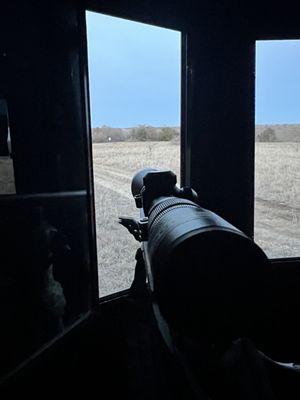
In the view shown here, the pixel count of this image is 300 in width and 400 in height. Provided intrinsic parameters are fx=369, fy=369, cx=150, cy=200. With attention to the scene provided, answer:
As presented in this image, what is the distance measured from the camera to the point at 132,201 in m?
2.09

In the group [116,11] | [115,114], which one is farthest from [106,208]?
[116,11]

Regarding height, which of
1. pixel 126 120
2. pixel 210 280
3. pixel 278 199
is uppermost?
Result: pixel 126 120

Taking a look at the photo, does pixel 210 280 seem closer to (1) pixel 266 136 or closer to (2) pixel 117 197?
(2) pixel 117 197

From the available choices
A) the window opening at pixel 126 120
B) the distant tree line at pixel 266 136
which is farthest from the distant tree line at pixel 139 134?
the distant tree line at pixel 266 136

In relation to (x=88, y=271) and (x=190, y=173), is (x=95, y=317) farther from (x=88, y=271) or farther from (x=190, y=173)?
(x=190, y=173)

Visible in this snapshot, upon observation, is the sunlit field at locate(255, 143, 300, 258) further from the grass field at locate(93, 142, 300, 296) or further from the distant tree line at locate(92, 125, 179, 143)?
the distant tree line at locate(92, 125, 179, 143)

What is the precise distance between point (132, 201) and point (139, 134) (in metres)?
0.38

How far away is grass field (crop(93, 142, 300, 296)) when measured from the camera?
1.94m

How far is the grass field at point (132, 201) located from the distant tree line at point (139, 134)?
3 centimetres

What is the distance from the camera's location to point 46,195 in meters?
1.59

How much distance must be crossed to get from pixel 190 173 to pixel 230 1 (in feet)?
3.16

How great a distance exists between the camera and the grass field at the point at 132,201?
6.37 ft

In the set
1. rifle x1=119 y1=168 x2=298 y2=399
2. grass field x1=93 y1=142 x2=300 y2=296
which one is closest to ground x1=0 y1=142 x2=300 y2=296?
grass field x1=93 y1=142 x2=300 y2=296

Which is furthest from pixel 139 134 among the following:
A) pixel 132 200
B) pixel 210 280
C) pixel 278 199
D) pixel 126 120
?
pixel 210 280
